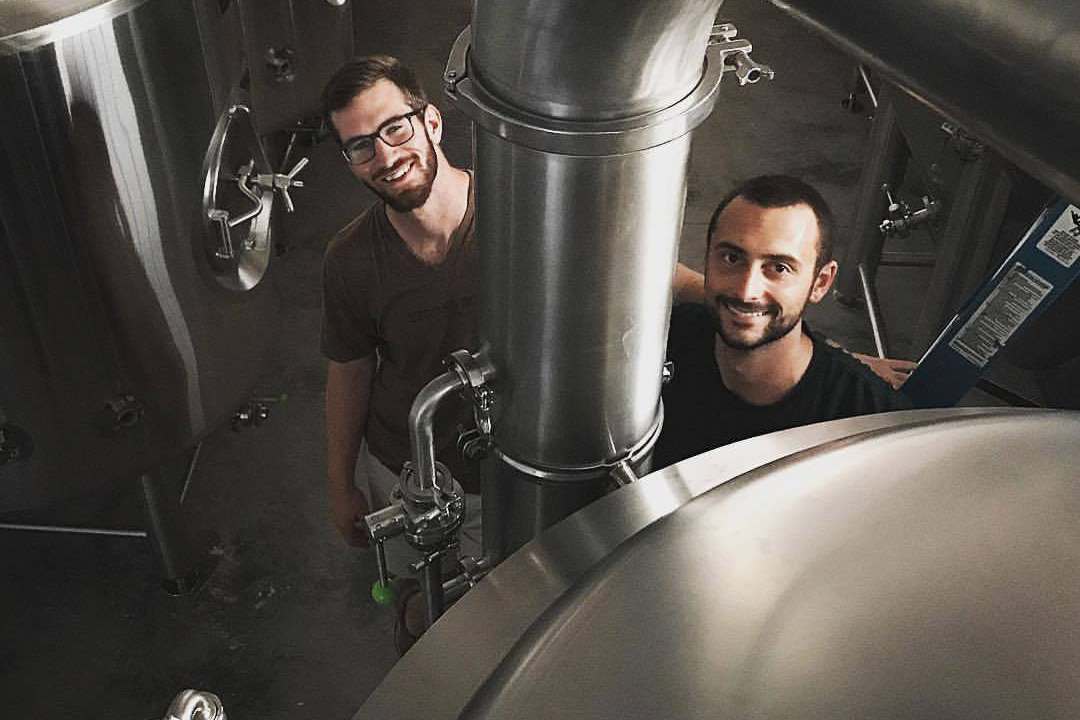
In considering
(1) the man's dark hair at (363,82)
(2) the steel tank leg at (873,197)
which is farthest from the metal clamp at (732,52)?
(2) the steel tank leg at (873,197)

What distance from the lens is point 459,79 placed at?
23.9 inches

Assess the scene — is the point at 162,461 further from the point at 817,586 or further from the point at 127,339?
the point at 817,586

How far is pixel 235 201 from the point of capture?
61.8 inches

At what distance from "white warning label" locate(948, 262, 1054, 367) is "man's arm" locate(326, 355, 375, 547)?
2.64 ft

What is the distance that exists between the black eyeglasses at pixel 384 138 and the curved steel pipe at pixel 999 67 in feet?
3.53

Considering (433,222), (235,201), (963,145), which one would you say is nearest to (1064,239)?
(963,145)

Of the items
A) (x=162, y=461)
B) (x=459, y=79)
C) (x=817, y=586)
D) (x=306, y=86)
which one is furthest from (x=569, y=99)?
(x=306, y=86)

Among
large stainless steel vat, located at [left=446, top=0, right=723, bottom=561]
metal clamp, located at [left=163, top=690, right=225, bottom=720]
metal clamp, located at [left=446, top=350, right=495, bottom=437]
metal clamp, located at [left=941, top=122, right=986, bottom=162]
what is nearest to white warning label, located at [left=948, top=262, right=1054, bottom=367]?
large stainless steel vat, located at [left=446, top=0, right=723, bottom=561]

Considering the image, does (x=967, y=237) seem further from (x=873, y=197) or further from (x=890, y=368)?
(x=890, y=368)

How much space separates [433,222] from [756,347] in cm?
53

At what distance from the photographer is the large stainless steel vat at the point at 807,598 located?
1.58 feet

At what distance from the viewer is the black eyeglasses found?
136 cm

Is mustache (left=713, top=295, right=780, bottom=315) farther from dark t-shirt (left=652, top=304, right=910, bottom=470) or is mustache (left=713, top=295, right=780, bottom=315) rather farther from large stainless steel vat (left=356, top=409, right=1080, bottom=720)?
large stainless steel vat (left=356, top=409, right=1080, bottom=720)

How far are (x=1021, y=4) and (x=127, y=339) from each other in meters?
1.33
